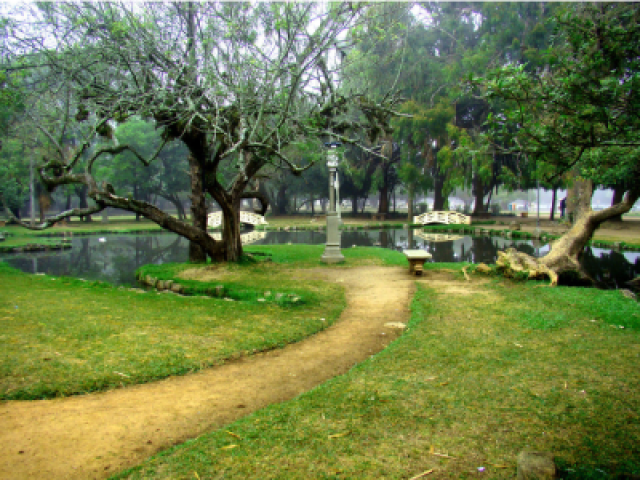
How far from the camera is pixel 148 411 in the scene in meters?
3.46

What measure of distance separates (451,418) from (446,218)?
25.3 metres

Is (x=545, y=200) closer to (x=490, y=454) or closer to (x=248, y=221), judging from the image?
(x=248, y=221)

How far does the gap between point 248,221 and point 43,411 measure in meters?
29.0

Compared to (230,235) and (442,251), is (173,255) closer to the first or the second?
(230,235)

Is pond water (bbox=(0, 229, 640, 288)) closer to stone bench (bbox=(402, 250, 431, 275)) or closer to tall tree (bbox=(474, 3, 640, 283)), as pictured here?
stone bench (bbox=(402, 250, 431, 275))

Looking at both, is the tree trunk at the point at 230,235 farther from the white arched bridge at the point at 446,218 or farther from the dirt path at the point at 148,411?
the white arched bridge at the point at 446,218

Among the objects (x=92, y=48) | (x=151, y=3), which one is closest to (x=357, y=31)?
(x=151, y=3)

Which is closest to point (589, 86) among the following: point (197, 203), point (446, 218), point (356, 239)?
point (197, 203)

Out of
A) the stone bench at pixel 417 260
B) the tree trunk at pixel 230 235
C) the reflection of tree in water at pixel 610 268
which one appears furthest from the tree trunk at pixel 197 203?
the reflection of tree in water at pixel 610 268

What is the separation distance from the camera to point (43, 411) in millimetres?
3434

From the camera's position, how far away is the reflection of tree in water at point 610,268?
10891mm

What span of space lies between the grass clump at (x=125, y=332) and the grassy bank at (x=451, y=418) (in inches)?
58.0

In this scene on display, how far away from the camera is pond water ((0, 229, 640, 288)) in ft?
40.9

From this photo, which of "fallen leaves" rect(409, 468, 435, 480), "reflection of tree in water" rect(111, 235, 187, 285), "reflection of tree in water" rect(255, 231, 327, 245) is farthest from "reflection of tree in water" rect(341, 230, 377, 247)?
"fallen leaves" rect(409, 468, 435, 480)
